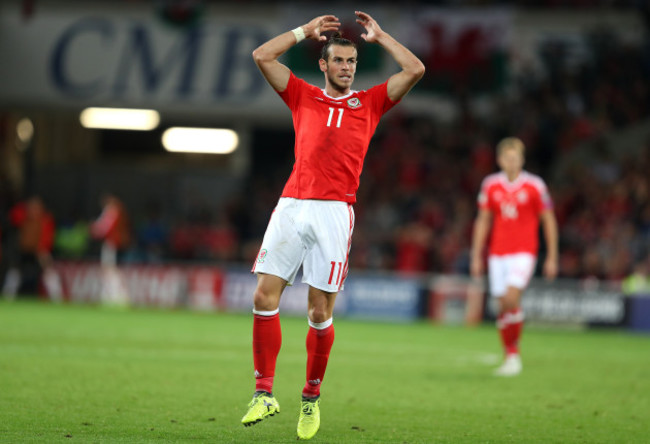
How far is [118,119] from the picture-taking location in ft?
98.2

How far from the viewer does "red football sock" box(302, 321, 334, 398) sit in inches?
261

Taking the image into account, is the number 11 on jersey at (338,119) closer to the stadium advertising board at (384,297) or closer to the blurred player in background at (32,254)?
the stadium advertising board at (384,297)

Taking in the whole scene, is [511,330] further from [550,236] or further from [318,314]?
[318,314]

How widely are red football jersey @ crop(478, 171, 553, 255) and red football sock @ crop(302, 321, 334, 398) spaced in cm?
501

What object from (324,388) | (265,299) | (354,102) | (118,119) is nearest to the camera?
(265,299)

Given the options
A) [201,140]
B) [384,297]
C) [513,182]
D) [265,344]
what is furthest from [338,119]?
[201,140]

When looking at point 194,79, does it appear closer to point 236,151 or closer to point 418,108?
point 236,151

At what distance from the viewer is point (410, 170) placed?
24.2 m

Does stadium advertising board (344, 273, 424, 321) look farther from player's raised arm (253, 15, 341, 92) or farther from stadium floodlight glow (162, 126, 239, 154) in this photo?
player's raised arm (253, 15, 341, 92)

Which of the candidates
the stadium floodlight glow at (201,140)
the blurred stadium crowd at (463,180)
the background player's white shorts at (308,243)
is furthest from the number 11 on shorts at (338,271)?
the stadium floodlight glow at (201,140)

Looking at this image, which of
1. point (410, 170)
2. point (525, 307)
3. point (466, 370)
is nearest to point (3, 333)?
point (466, 370)

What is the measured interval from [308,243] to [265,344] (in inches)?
27.5

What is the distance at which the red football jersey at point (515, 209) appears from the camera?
11320mm

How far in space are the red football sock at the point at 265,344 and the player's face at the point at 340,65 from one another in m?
1.56
